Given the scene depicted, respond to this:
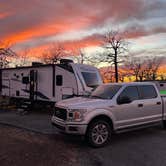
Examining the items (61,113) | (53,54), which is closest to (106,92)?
(61,113)

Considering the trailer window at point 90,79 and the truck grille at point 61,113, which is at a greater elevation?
the trailer window at point 90,79

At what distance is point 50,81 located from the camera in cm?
1505

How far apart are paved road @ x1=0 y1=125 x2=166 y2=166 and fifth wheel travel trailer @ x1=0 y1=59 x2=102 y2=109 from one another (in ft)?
15.4

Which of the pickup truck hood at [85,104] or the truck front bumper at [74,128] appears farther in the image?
the pickup truck hood at [85,104]

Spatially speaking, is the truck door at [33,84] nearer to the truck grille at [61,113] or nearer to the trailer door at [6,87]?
the trailer door at [6,87]

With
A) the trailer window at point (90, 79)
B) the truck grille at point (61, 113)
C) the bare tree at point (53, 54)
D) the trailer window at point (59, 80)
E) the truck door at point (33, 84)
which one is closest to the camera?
the truck grille at point (61, 113)

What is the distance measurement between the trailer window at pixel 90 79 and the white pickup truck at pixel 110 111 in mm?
4599

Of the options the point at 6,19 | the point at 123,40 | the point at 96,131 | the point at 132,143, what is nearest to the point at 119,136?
the point at 132,143

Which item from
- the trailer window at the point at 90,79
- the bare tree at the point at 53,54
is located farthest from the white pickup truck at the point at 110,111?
the bare tree at the point at 53,54

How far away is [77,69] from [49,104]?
293 centimetres

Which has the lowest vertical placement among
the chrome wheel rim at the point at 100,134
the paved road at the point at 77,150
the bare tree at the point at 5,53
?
the paved road at the point at 77,150

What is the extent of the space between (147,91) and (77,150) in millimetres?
3462

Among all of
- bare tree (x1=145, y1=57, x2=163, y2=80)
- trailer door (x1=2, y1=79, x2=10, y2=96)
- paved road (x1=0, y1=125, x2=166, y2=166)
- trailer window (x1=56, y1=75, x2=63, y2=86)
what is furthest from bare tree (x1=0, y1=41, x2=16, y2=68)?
bare tree (x1=145, y1=57, x2=163, y2=80)

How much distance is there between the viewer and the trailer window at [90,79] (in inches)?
555
